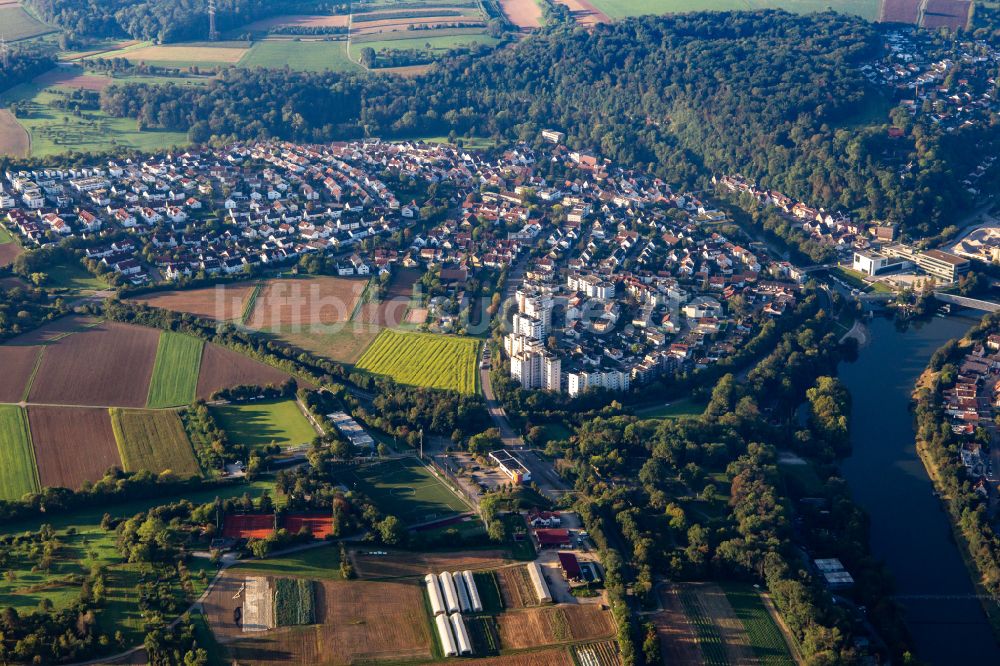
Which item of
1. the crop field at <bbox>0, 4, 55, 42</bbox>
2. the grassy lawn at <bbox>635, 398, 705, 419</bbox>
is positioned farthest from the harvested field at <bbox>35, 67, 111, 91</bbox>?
the grassy lawn at <bbox>635, 398, 705, 419</bbox>

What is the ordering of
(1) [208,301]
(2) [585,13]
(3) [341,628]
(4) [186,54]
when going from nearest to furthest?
(3) [341,628]
(1) [208,301]
(4) [186,54]
(2) [585,13]

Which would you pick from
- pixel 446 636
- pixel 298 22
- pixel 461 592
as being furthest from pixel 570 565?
pixel 298 22

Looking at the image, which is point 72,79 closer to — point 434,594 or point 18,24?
point 18,24

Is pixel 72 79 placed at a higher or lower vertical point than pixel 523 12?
Result: lower

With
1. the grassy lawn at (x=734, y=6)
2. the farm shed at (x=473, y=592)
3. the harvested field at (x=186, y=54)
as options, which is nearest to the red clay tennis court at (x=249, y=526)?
the farm shed at (x=473, y=592)

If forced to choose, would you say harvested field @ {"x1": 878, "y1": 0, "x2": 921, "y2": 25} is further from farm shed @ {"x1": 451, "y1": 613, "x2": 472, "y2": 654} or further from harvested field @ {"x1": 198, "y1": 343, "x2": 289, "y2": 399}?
farm shed @ {"x1": 451, "y1": 613, "x2": 472, "y2": 654}

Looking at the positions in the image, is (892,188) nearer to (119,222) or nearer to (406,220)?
(406,220)
